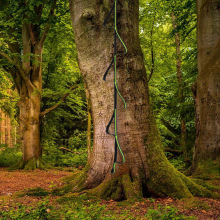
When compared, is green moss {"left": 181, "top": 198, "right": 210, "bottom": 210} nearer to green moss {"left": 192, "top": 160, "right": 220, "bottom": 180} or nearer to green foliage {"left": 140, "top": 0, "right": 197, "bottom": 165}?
green moss {"left": 192, "top": 160, "right": 220, "bottom": 180}

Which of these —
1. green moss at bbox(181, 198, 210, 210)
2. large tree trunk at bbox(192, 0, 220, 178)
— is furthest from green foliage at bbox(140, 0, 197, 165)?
green moss at bbox(181, 198, 210, 210)

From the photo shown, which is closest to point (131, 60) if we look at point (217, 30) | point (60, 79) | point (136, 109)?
point (136, 109)

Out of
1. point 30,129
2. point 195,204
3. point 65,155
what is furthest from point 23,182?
point 65,155

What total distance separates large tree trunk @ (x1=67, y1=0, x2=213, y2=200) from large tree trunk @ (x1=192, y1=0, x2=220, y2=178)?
74.1 inches

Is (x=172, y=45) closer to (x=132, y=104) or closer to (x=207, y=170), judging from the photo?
(x=207, y=170)

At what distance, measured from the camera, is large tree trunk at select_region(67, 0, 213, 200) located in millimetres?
4402

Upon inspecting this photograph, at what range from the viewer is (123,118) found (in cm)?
449

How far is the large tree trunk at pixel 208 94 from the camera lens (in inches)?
243

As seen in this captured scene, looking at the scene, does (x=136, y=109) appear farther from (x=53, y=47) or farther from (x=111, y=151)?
(x=53, y=47)

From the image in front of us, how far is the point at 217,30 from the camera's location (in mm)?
6727

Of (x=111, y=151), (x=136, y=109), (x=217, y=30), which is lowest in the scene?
(x=111, y=151)

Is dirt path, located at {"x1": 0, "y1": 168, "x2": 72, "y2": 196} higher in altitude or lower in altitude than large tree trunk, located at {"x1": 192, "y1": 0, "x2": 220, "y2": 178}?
lower

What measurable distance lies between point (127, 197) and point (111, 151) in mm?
808

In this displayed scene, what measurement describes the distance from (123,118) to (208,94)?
2.98 m
